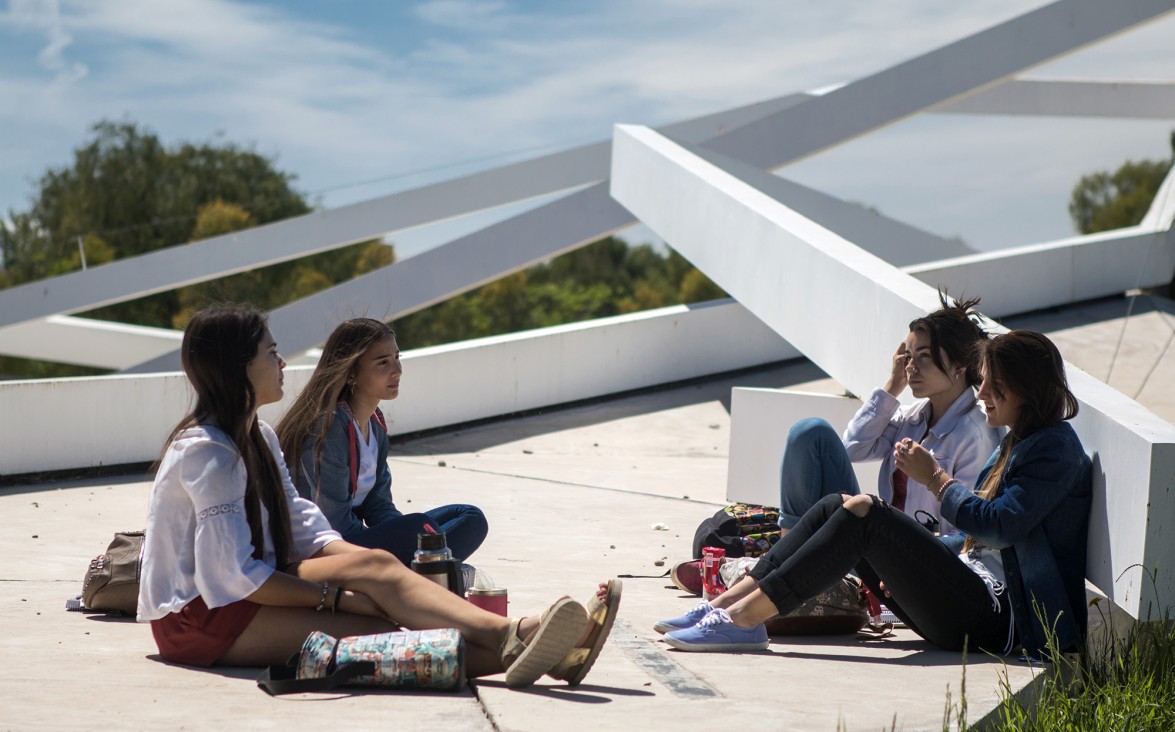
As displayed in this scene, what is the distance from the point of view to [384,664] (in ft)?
10.2

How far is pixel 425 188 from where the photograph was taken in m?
15.4

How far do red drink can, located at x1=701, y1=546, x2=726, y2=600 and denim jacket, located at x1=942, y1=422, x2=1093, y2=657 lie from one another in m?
0.96

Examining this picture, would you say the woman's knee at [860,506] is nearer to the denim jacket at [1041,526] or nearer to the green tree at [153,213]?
the denim jacket at [1041,526]

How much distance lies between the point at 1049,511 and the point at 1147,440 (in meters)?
0.36

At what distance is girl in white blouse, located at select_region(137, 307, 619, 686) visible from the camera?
3.19 meters

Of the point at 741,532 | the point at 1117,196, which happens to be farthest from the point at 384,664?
the point at 1117,196

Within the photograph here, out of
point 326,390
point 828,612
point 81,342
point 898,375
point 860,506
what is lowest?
point 81,342

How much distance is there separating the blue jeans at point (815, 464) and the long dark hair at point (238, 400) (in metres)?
1.81

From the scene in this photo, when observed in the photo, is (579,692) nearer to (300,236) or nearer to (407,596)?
(407,596)

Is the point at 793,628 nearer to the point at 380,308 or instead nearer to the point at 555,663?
the point at 555,663

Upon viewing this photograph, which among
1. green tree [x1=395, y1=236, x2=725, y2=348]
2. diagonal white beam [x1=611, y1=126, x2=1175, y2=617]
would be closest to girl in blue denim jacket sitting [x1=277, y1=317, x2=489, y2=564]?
diagonal white beam [x1=611, y1=126, x2=1175, y2=617]

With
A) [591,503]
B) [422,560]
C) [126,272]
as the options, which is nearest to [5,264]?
[126,272]

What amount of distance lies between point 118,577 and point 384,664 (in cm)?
138

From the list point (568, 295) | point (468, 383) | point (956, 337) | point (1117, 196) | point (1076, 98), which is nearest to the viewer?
point (956, 337)
